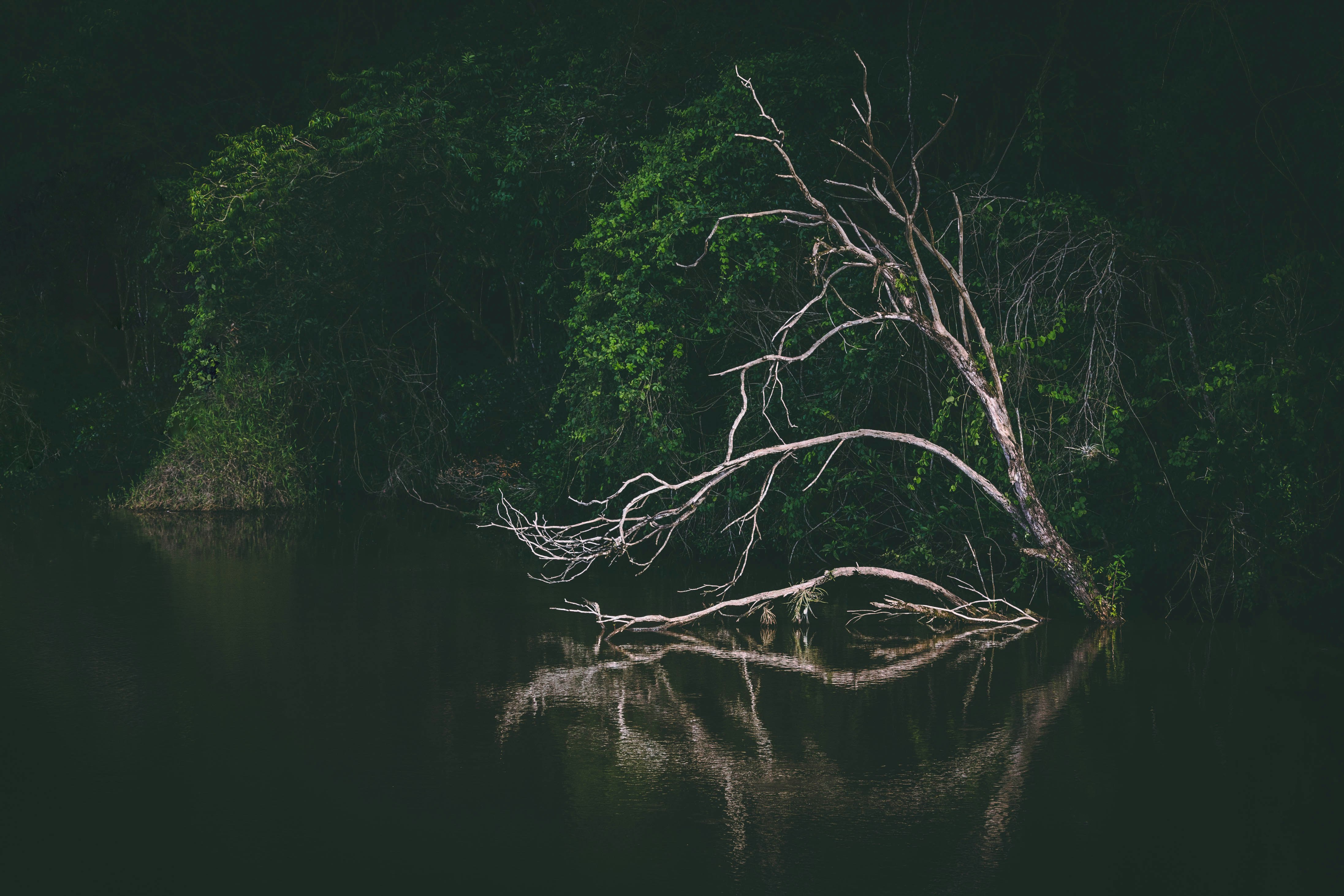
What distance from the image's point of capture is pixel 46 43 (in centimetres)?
2862

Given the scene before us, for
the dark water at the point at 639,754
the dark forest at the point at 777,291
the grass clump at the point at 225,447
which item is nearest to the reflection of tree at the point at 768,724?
the dark water at the point at 639,754

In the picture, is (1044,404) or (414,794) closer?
(414,794)

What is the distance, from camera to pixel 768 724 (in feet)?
30.6

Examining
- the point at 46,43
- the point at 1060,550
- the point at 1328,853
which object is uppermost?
the point at 46,43

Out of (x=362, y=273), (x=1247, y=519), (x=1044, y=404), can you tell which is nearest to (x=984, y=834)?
(x=1247, y=519)

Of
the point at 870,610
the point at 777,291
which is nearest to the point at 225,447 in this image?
the point at 777,291

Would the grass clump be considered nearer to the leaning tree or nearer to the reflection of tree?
the leaning tree

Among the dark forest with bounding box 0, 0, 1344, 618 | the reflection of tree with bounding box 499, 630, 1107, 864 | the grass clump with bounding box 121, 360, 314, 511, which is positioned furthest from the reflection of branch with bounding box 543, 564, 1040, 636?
the grass clump with bounding box 121, 360, 314, 511

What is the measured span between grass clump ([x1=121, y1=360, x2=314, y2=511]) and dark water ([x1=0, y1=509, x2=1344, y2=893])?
25.6 ft

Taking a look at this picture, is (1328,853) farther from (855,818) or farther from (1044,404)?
(1044,404)

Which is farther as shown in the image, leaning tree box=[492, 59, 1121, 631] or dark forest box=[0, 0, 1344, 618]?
dark forest box=[0, 0, 1344, 618]

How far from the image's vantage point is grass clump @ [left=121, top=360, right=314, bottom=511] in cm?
2189

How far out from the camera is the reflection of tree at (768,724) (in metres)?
7.59

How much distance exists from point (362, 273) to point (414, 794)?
15.9m
